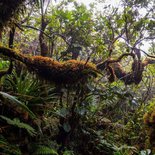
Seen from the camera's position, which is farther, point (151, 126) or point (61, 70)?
point (151, 126)

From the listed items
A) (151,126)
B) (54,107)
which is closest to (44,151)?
(54,107)

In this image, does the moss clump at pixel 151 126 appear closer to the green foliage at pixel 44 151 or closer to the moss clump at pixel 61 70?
the moss clump at pixel 61 70

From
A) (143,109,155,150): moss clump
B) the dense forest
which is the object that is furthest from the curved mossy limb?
(143,109,155,150): moss clump

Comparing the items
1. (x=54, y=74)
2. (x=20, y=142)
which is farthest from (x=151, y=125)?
(x=20, y=142)

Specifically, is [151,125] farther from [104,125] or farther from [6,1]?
[6,1]

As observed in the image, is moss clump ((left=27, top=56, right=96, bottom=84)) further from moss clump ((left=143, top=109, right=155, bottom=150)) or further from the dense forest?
moss clump ((left=143, top=109, right=155, bottom=150))

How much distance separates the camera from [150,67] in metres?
8.87

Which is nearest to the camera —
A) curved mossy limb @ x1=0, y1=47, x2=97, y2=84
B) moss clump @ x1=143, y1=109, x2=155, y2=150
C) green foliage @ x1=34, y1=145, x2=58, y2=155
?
green foliage @ x1=34, y1=145, x2=58, y2=155

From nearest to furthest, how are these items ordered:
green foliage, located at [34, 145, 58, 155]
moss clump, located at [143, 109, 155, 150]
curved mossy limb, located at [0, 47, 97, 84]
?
green foliage, located at [34, 145, 58, 155] < curved mossy limb, located at [0, 47, 97, 84] < moss clump, located at [143, 109, 155, 150]

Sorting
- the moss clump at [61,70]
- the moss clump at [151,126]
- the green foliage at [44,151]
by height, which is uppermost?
the moss clump at [61,70]

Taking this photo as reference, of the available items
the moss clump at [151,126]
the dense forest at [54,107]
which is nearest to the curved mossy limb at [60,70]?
the dense forest at [54,107]

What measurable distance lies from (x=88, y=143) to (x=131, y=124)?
1.82m

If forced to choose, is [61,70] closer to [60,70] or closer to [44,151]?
[60,70]

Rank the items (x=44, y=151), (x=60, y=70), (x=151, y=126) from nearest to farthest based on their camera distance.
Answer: (x=44, y=151) < (x=60, y=70) < (x=151, y=126)
